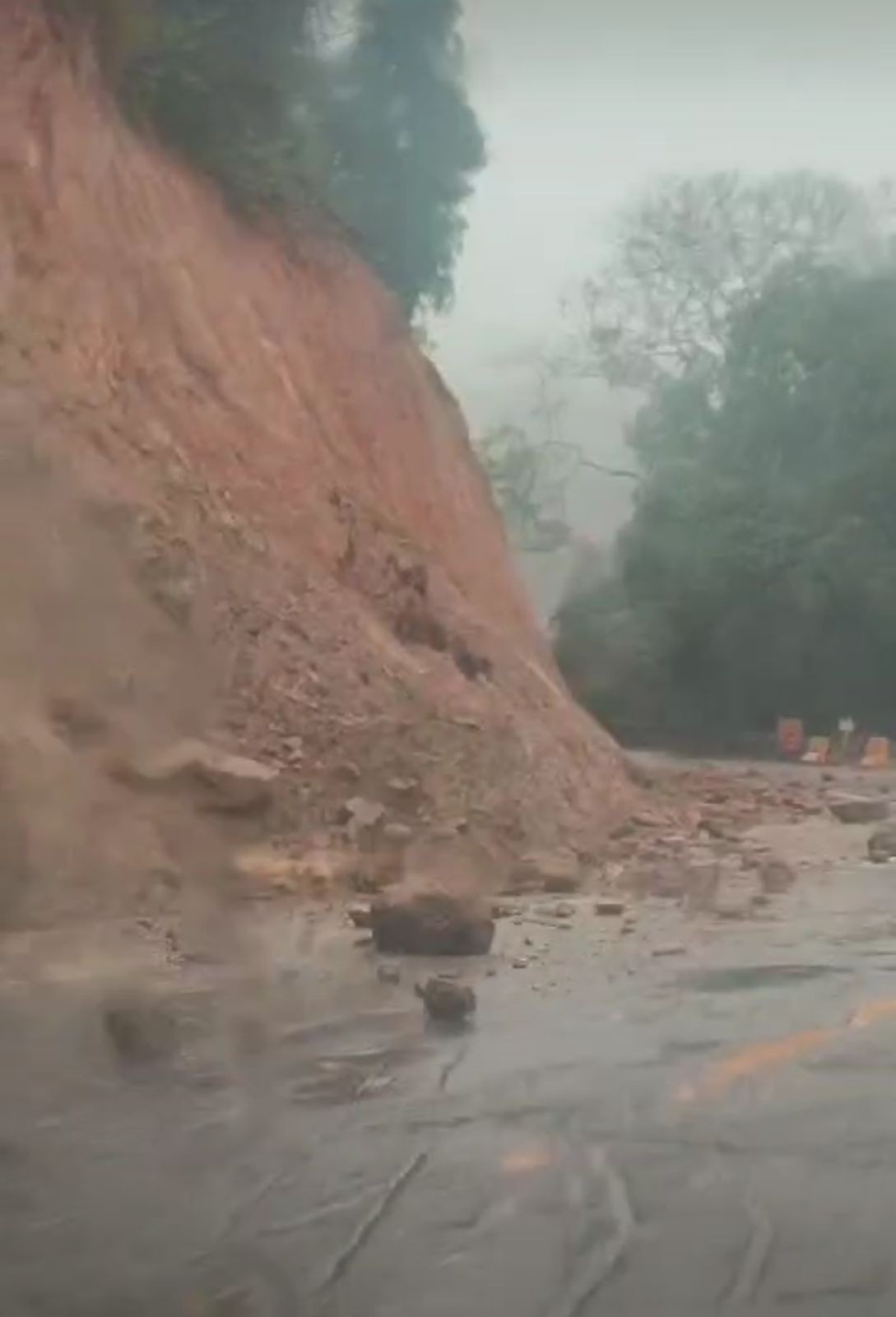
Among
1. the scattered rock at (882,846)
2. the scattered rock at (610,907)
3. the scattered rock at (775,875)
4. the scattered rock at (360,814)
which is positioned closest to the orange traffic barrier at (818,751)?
the scattered rock at (882,846)

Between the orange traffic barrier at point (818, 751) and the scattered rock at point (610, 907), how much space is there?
45.9 feet

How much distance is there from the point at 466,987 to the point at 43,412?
15.2ft

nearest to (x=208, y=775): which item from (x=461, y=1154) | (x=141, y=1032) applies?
(x=141, y=1032)

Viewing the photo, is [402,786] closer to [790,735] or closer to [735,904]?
[735,904]

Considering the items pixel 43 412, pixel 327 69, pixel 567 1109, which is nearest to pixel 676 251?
pixel 327 69

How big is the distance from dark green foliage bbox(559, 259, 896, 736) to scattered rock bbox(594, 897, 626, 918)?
45.7ft

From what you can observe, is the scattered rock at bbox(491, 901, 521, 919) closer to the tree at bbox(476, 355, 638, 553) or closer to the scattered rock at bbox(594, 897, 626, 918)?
the scattered rock at bbox(594, 897, 626, 918)

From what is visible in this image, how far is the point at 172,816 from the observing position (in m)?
8.15

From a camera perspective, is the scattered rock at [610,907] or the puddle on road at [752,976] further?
the scattered rock at [610,907]

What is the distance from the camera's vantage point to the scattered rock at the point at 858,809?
17.1m

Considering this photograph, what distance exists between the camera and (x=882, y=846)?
14078 millimetres

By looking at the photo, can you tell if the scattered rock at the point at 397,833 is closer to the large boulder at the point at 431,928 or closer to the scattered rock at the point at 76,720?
the large boulder at the point at 431,928

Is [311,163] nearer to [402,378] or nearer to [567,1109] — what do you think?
[402,378]

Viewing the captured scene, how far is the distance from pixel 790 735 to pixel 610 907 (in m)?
16.1
